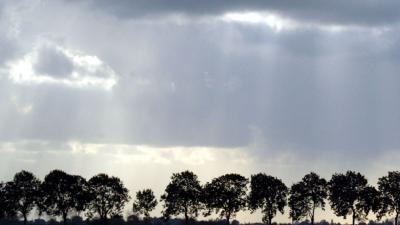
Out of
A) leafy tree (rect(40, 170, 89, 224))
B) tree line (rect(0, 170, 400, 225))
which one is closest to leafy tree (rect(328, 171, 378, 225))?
tree line (rect(0, 170, 400, 225))

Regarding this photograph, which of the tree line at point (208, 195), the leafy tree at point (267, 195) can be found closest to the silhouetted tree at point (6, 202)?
the tree line at point (208, 195)

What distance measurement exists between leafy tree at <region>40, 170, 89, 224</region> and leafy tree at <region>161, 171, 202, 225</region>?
76.2ft

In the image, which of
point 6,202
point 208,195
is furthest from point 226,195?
point 6,202

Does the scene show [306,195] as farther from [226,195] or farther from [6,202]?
[6,202]

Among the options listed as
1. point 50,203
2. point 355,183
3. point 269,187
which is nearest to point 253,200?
point 269,187

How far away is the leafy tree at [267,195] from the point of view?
182 meters

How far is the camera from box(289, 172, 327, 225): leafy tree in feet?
587

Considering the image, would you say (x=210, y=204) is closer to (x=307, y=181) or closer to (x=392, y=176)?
(x=307, y=181)

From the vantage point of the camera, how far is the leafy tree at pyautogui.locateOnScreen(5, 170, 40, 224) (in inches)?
7466

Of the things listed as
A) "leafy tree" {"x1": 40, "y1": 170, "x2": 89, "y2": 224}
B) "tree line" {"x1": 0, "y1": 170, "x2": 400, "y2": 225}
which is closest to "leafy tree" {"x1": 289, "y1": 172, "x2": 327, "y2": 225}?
"tree line" {"x1": 0, "y1": 170, "x2": 400, "y2": 225}

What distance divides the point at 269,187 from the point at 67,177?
56434 millimetres

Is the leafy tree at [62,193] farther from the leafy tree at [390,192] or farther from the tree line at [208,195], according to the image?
the leafy tree at [390,192]

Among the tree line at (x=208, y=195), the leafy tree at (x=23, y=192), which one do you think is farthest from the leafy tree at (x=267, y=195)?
the leafy tree at (x=23, y=192)

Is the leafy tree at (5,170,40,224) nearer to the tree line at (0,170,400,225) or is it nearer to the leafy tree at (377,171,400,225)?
the tree line at (0,170,400,225)
